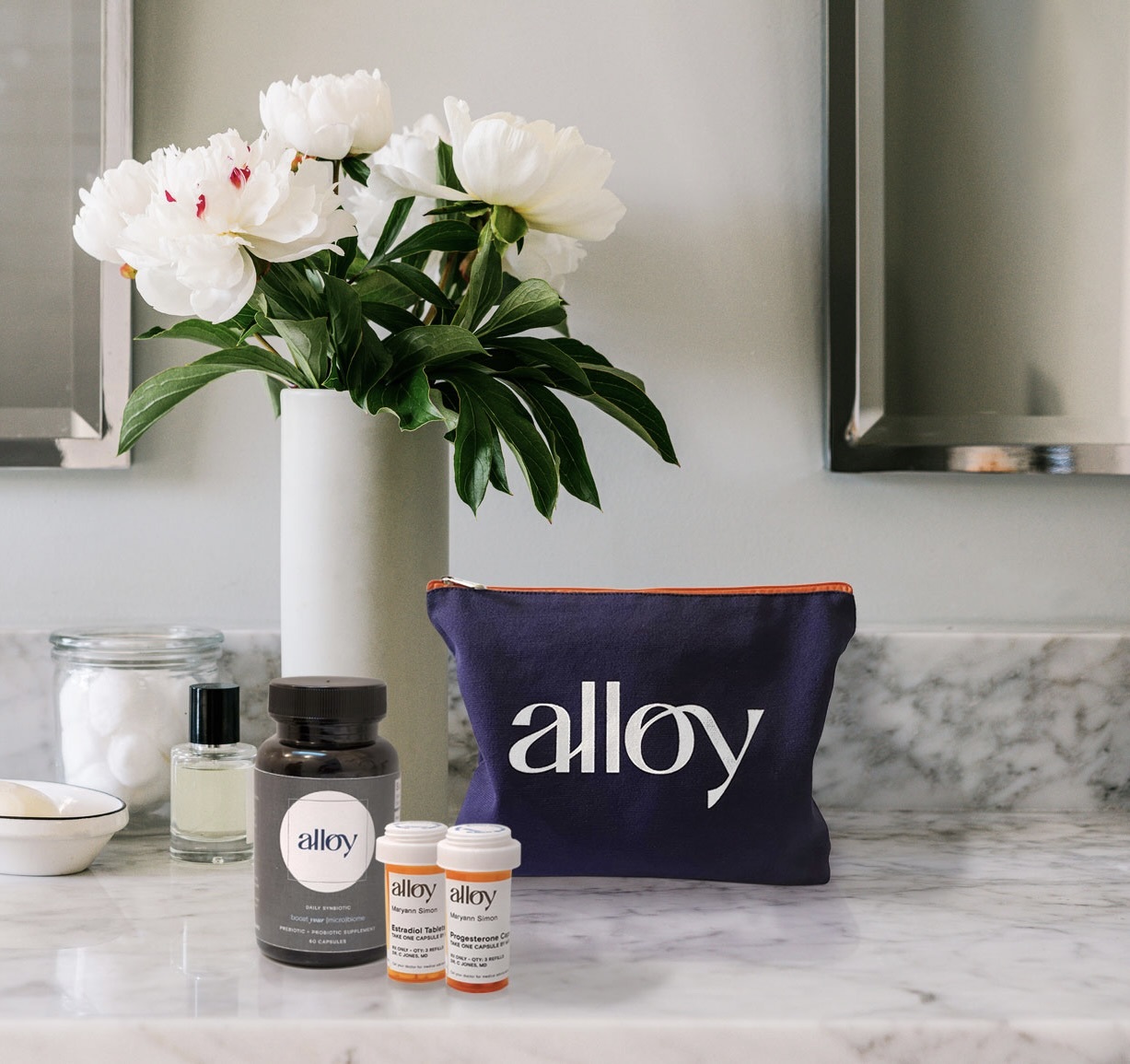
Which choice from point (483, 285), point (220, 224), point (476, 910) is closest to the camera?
point (476, 910)

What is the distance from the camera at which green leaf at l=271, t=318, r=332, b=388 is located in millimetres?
657

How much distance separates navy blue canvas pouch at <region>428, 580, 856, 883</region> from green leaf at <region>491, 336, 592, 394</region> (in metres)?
0.14

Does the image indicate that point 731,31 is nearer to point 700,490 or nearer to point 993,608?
point 700,490

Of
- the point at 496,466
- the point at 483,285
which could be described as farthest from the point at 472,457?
the point at 483,285

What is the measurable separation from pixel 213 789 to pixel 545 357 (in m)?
0.35

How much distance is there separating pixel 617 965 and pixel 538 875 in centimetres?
15

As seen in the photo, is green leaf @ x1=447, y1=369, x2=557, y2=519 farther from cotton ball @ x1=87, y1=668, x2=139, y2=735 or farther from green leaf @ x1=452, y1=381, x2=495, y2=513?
cotton ball @ x1=87, y1=668, x2=139, y2=735

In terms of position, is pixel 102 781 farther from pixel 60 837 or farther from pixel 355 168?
pixel 355 168

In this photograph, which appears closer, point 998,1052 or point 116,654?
point 998,1052

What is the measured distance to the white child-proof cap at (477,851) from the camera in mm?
492

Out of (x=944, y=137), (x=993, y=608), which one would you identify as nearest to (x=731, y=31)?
(x=944, y=137)

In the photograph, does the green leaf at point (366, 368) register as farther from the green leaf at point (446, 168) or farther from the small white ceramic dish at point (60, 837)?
the small white ceramic dish at point (60, 837)

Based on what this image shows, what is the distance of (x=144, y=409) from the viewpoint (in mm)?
719

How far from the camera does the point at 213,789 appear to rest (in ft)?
2.32
